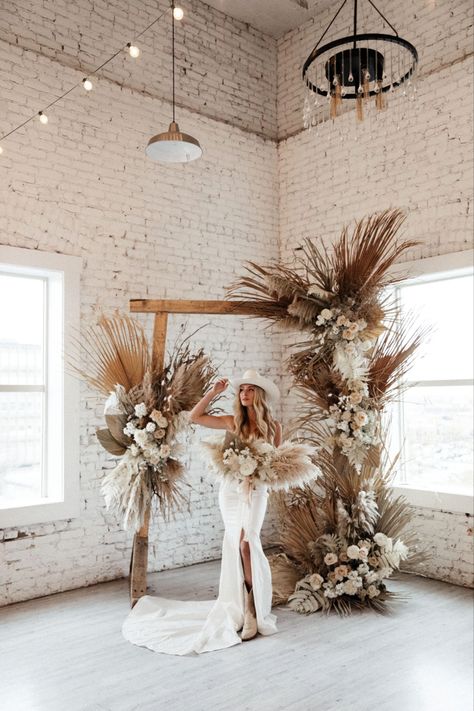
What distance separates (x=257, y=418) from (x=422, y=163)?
2.77 metres

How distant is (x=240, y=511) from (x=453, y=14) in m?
4.38

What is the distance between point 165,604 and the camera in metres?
4.35

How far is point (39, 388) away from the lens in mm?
4984

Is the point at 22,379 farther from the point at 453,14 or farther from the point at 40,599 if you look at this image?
the point at 453,14

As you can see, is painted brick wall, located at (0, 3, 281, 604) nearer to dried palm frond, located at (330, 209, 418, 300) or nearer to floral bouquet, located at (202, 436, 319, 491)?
floral bouquet, located at (202, 436, 319, 491)

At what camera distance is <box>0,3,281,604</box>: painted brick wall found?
4.80 m

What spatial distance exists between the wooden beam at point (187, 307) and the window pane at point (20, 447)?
1265 mm

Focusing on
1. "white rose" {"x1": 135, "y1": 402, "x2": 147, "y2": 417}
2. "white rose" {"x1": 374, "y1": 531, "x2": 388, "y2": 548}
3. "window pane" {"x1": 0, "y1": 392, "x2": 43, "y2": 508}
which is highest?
"white rose" {"x1": 135, "y1": 402, "x2": 147, "y2": 417}

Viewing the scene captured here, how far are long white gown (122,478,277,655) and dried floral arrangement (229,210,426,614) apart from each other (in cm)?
53

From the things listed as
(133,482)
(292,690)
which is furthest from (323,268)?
(292,690)

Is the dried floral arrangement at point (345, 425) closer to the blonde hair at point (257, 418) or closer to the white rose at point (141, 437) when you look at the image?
the blonde hair at point (257, 418)

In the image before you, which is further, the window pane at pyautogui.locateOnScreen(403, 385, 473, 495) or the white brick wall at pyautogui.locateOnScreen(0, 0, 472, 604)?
the window pane at pyautogui.locateOnScreen(403, 385, 473, 495)

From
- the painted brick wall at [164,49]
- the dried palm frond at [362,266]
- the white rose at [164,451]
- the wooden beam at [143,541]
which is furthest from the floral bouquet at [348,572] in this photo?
the painted brick wall at [164,49]

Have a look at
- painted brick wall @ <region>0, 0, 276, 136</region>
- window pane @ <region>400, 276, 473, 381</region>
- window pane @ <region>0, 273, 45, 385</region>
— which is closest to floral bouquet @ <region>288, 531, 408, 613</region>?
window pane @ <region>400, 276, 473, 381</region>
